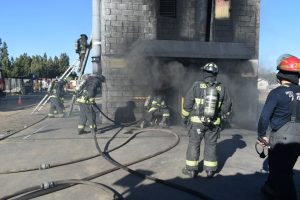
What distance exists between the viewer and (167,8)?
483 inches

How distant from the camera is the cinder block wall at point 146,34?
11.8m

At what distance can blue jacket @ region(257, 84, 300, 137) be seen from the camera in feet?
14.5

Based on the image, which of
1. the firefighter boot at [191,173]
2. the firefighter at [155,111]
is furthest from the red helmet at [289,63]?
the firefighter at [155,111]

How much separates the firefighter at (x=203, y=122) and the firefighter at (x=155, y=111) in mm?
5611

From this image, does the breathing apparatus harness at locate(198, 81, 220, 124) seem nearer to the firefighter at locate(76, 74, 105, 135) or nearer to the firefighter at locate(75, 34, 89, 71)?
the firefighter at locate(76, 74, 105, 135)

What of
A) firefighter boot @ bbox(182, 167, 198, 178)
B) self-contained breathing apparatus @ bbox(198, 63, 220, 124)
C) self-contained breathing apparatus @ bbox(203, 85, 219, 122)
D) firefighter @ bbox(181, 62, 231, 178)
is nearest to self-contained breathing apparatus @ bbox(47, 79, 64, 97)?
firefighter @ bbox(181, 62, 231, 178)

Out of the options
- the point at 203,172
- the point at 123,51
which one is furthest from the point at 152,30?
the point at 203,172

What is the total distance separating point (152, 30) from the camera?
12.1 metres

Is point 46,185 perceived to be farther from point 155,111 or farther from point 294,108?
point 155,111

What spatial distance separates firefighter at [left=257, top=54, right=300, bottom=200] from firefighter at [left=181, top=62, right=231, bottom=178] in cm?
118

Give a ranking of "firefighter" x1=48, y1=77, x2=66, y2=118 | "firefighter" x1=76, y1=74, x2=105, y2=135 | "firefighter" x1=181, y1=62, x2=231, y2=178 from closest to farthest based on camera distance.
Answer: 1. "firefighter" x1=181, y1=62, x2=231, y2=178
2. "firefighter" x1=76, y1=74, x2=105, y2=135
3. "firefighter" x1=48, y1=77, x2=66, y2=118

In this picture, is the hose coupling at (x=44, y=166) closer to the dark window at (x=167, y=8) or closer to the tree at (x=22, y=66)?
the dark window at (x=167, y=8)

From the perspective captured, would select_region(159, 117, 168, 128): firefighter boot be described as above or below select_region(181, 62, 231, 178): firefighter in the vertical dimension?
below

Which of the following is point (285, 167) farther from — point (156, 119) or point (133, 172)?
point (156, 119)
